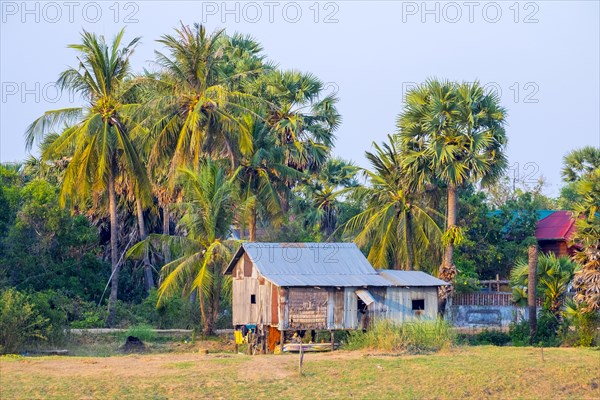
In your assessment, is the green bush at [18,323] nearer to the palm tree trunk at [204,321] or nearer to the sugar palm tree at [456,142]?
the palm tree trunk at [204,321]

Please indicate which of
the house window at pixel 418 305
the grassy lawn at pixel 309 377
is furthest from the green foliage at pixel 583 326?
the house window at pixel 418 305

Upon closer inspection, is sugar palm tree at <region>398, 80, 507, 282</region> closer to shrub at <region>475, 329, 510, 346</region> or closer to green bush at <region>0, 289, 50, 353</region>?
shrub at <region>475, 329, 510, 346</region>

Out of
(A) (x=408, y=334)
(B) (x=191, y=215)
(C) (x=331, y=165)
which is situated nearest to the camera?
(A) (x=408, y=334)

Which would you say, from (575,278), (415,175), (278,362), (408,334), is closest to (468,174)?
(415,175)

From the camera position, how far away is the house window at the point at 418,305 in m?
35.9

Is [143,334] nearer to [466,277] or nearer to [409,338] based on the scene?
[409,338]

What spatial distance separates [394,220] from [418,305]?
689 centimetres

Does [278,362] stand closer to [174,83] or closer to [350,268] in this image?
[350,268]

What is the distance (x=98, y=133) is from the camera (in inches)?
1623

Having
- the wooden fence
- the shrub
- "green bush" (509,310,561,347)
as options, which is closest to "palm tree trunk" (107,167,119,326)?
the wooden fence

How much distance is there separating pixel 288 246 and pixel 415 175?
877 cm

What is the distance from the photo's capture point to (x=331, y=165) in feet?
170

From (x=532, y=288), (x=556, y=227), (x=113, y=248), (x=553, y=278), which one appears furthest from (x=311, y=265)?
(x=556, y=227)

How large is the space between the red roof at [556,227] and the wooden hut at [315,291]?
1457 centimetres
